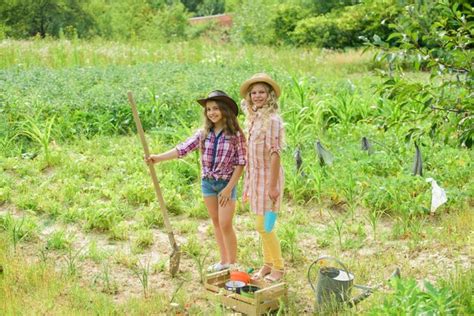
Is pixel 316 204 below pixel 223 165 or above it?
below

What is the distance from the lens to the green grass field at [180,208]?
4.36 meters

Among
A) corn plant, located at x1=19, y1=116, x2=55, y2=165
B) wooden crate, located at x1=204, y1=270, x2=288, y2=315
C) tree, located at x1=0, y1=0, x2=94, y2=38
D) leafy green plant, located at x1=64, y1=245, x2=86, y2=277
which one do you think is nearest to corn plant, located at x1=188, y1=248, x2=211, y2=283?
wooden crate, located at x1=204, y1=270, x2=288, y2=315

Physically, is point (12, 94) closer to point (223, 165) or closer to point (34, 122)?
point (34, 122)

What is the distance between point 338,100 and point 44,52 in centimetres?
797

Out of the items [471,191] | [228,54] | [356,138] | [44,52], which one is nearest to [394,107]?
[356,138]

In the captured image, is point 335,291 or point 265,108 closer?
point 335,291

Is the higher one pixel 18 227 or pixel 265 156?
pixel 265 156

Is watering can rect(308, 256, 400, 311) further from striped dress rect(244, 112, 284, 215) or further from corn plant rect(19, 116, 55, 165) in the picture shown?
corn plant rect(19, 116, 55, 165)

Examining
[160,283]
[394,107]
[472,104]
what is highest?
[472,104]

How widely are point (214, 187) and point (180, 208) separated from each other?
60.8 inches

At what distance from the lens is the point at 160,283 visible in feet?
15.5

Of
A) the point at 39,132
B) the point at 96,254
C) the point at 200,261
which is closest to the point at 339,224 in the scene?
the point at 200,261

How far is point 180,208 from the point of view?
613 cm

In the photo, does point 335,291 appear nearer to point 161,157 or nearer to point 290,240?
point 290,240
